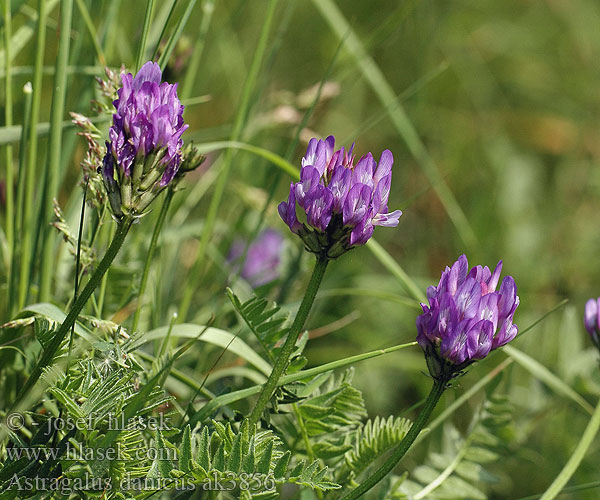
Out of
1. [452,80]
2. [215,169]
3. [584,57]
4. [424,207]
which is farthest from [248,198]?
[584,57]

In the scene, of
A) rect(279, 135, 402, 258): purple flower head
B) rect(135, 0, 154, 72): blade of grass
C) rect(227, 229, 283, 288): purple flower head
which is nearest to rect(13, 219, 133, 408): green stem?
rect(279, 135, 402, 258): purple flower head

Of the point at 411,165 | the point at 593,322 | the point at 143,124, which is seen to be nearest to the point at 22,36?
the point at 143,124

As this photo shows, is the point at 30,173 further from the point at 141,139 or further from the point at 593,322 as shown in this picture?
the point at 593,322

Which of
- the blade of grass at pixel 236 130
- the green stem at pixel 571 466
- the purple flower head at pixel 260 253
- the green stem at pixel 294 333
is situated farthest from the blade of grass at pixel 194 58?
the green stem at pixel 571 466

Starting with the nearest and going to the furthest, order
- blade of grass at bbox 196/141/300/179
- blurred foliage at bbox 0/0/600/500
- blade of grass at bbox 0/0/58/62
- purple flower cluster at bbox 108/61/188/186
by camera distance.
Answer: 1. purple flower cluster at bbox 108/61/188/186
2. blade of grass at bbox 196/141/300/179
3. blade of grass at bbox 0/0/58/62
4. blurred foliage at bbox 0/0/600/500

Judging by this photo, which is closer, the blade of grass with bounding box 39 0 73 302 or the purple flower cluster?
the purple flower cluster

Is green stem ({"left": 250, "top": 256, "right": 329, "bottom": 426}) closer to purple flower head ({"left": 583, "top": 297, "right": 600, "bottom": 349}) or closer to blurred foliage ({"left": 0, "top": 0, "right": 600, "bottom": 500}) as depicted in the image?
blurred foliage ({"left": 0, "top": 0, "right": 600, "bottom": 500})

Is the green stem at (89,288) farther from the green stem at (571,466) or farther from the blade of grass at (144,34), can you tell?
the green stem at (571,466)
